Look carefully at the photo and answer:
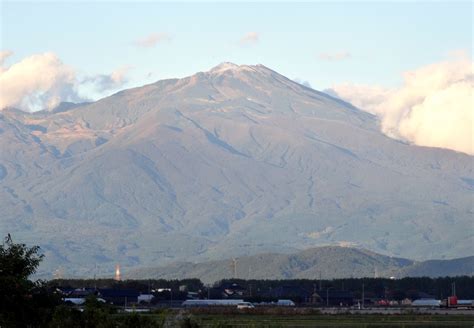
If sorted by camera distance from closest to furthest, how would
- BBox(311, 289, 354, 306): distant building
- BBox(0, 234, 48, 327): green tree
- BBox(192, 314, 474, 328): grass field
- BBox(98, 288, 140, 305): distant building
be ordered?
1. BBox(0, 234, 48, 327): green tree
2. BBox(192, 314, 474, 328): grass field
3. BBox(98, 288, 140, 305): distant building
4. BBox(311, 289, 354, 306): distant building

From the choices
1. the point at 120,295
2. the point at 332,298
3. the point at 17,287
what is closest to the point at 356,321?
the point at 17,287

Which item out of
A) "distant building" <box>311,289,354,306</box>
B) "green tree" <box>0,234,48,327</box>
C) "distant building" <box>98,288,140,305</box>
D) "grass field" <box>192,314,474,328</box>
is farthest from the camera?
"distant building" <box>311,289,354,306</box>

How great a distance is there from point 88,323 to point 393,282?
Answer: 430 feet

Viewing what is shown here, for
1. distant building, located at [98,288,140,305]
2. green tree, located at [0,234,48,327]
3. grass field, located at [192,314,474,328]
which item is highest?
distant building, located at [98,288,140,305]

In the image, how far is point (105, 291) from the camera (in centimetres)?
12825

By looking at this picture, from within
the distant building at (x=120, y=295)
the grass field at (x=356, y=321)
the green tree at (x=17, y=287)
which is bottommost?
the green tree at (x=17, y=287)

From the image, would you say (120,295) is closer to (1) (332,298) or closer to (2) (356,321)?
(1) (332,298)

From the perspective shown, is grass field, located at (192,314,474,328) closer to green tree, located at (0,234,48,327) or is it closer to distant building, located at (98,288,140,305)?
green tree, located at (0,234,48,327)

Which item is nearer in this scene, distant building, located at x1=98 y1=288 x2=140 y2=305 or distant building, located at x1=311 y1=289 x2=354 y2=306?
distant building, located at x1=98 y1=288 x2=140 y2=305

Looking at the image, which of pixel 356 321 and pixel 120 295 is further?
pixel 120 295

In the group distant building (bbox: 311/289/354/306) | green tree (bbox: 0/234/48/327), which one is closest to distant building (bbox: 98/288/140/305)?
distant building (bbox: 311/289/354/306)

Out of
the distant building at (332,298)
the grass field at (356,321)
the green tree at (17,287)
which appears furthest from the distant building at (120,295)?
the green tree at (17,287)

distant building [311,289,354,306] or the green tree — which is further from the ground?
distant building [311,289,354,306]

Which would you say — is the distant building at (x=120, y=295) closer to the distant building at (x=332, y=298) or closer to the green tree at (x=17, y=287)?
the distant building at (x=332, y=298)
